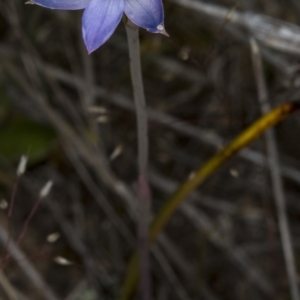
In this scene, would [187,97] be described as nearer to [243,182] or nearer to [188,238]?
[243,182]

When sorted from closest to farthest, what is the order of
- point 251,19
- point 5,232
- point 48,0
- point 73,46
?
point 48,0 → point 251,19 → point 5,232 → point 73,46

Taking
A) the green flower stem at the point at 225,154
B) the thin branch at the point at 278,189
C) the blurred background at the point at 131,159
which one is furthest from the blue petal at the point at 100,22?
the blurred background at the point at 131,159

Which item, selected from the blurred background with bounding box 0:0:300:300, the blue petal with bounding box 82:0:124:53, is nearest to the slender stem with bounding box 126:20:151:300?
the blue petal with bounding box 82:0:124:53

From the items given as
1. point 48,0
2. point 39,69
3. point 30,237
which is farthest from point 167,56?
point 48,0

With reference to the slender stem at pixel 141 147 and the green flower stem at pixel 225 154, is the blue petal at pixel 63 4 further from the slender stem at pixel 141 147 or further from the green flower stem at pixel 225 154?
the green flower stem at pixel 225 154

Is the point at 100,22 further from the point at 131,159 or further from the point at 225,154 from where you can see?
the point at 131,159
